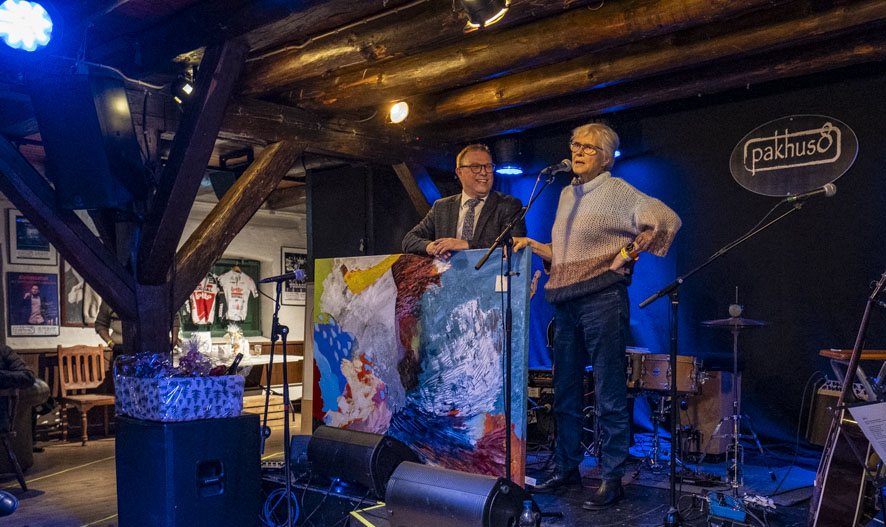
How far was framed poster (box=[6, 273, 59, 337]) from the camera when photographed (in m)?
8.24

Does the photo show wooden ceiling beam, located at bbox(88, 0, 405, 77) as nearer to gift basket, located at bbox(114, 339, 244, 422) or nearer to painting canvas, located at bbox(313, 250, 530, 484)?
painting canvas, located at bbox(313, 250, 530, 484)

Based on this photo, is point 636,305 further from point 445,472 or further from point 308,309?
point 445,472

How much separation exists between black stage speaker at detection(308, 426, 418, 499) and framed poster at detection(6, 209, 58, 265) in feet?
19.6

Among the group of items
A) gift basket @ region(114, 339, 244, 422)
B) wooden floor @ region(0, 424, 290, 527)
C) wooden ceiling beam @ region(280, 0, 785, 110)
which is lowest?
wooden floor @ region(0, 424, 290, 527)

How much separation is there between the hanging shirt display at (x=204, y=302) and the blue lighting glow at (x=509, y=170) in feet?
16.8

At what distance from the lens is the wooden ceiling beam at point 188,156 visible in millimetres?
4754

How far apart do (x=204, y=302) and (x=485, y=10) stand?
786 cm

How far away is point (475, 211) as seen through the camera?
4.22 m

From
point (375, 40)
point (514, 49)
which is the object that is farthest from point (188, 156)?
point (514, 49)

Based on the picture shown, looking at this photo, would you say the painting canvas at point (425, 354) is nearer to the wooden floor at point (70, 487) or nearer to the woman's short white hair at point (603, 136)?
the woman's short white hair at point (603, 136)

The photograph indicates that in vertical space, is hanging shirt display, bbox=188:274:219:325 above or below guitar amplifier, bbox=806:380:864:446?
above

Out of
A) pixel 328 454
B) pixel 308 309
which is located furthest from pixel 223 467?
pixel 308 309

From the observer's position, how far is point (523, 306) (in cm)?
351

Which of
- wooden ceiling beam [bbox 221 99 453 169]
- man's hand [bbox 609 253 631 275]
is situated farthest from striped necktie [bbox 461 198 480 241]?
wooden ceiling beam [bbox 221 99 453 169]
